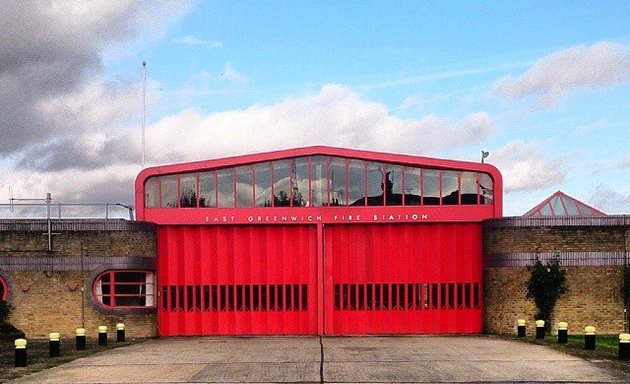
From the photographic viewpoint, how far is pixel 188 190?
1283 inches

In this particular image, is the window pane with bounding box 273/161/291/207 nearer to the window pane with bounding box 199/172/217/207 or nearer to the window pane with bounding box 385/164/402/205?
the window pane with bounding box 199/172/217/207

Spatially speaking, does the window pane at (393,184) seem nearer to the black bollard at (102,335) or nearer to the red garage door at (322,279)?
the red garage door at (322,279)

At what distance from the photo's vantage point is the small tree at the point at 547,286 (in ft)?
98.2

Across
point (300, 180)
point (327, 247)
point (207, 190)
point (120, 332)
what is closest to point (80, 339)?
point (120, 332)

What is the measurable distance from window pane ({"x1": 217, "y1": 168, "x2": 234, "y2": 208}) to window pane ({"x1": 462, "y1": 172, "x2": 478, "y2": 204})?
892cm

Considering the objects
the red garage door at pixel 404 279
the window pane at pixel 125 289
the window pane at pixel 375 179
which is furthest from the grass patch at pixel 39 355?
the window pane at pixel 375 179

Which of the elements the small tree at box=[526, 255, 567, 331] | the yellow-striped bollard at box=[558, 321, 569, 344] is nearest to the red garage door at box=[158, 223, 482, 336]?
the small tree at box=[526, 255, 567, 331]

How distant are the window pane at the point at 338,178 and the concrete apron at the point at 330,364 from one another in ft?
20.5

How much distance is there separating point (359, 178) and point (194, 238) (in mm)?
6749

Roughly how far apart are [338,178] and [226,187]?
4337mm

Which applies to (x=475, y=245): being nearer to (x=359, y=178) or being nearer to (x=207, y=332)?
(x=359, y=178)

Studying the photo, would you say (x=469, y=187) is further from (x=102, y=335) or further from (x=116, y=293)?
(x=102, y=335)

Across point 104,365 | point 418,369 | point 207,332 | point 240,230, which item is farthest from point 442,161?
point 104,365

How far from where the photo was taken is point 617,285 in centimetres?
3008
